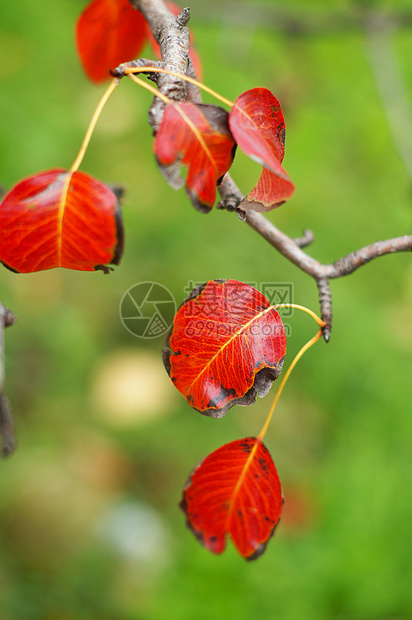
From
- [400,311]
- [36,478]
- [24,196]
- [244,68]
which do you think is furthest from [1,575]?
[244,68]

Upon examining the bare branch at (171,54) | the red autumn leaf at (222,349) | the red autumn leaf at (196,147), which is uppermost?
the bare branch at (171,54)

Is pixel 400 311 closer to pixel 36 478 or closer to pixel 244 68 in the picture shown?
pixel 244 68

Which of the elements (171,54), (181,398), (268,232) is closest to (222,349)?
(268,232)

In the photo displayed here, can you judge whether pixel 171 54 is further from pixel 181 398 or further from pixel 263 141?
pixel 181 398

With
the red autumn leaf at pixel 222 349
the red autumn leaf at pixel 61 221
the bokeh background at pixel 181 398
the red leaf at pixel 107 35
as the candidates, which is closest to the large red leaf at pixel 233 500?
the red autumn leaf at pixel 222 349

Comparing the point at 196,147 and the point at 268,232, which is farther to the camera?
the point at 268,232

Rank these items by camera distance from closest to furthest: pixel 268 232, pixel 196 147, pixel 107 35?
pixel 196 147, pixel 268 232, pixel 107 35

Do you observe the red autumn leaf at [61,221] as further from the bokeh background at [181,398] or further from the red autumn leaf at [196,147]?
the bokeh background at [181,398]
